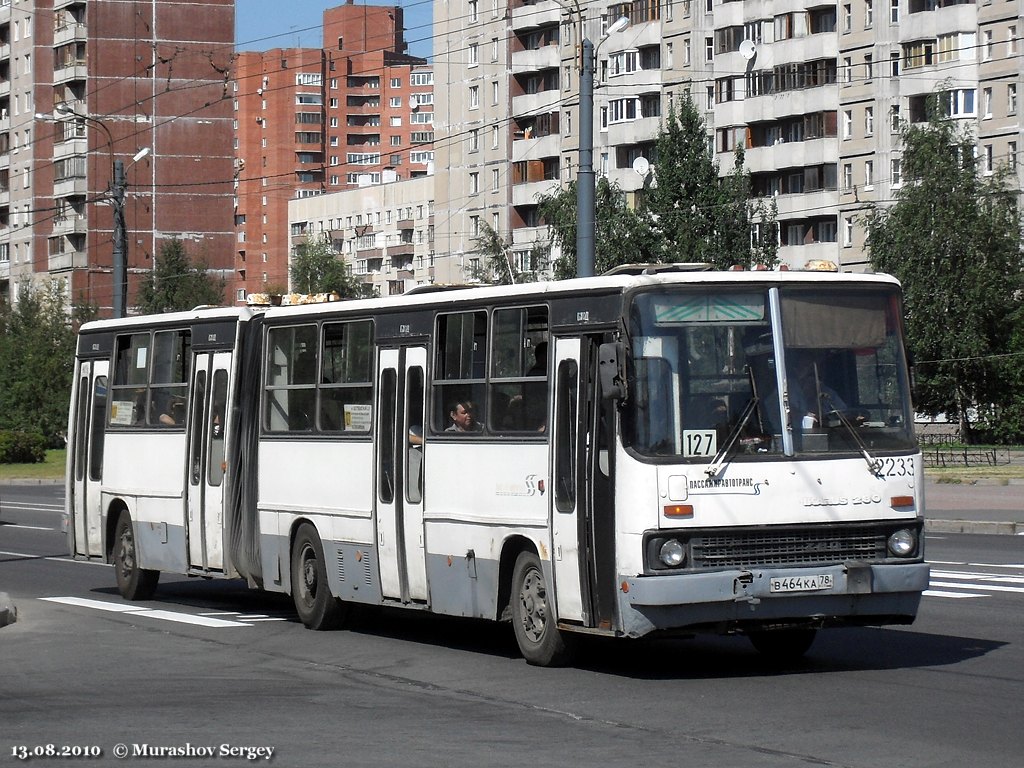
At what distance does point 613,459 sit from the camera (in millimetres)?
12141

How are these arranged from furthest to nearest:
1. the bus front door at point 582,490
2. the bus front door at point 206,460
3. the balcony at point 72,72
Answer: the balcony at point 72,72 < the bus front door at point 206,460 < the bus front door at point 582,490

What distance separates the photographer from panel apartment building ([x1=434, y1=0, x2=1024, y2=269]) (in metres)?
79.4

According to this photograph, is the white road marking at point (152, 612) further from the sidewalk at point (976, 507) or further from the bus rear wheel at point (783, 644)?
the sidewalk at point (976, 507)

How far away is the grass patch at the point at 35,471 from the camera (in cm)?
6019

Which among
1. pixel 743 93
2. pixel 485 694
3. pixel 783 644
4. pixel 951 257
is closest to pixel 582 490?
pixel 485 694

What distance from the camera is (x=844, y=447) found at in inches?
484

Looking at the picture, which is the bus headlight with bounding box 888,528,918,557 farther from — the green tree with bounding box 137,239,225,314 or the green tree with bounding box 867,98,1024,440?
the green tree with bounding box 137,239,225,314

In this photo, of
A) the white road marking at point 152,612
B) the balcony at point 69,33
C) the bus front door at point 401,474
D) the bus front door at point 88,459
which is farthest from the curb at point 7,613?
the balcony at point 69,33

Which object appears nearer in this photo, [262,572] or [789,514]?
[789,514]

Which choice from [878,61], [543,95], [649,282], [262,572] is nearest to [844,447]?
[649,282]

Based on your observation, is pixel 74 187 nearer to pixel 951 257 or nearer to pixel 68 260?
pixel 68 260

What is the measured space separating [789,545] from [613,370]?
5.21 feet

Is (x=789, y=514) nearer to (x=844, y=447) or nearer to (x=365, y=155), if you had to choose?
(x=844, y=447)

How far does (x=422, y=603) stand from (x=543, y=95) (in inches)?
3388
